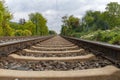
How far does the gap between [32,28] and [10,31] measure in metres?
38.1

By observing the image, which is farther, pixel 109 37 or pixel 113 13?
pixel 113 13

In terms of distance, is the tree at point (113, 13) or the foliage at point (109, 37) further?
the tree at point (113, 13)

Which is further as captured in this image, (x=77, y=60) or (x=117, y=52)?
(x=77, y=60)

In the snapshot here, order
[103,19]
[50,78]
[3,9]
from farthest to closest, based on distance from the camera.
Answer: [103,19]
[3,9]
[50,78]

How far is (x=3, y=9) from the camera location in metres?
51.8

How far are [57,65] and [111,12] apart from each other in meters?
112

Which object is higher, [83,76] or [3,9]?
[3,9]

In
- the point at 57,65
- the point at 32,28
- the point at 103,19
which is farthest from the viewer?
the point at 103,19

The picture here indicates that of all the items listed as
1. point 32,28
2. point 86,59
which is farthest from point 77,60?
point 32,28

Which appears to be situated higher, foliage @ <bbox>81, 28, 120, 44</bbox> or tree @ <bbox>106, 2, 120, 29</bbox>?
tree @ <bbox>106, 2, 120, 29</bbox>

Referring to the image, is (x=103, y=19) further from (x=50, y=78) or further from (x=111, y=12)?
(x=50, y=78)

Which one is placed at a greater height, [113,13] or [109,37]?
[113,13]

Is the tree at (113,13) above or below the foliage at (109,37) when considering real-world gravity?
above

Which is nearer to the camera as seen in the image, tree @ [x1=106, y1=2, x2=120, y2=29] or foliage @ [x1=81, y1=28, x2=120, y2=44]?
foliage @ [x1=81, y1=28, x2=120, y2=44]
